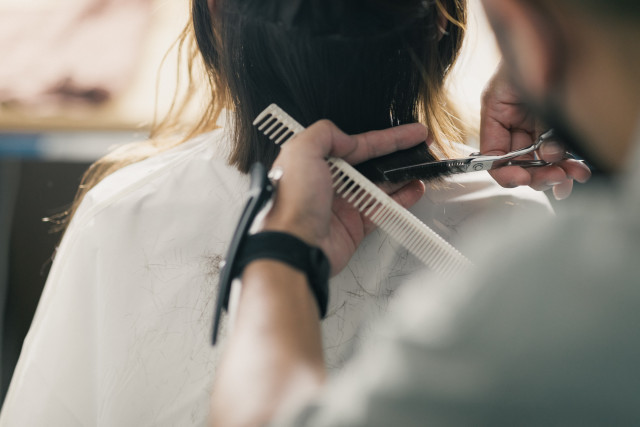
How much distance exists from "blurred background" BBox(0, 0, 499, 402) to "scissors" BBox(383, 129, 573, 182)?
387 millimetres

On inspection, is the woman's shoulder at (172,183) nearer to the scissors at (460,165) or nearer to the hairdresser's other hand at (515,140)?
the scissors at (460,165)

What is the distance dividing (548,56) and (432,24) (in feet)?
1.22

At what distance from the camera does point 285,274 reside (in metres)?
0.58

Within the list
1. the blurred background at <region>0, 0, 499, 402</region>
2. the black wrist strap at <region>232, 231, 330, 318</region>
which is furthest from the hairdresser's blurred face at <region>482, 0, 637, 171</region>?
the blurred background at <region>0, 0, 499, 402</region>

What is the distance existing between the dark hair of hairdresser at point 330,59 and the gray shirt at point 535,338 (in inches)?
16.5

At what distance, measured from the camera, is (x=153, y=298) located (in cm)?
81

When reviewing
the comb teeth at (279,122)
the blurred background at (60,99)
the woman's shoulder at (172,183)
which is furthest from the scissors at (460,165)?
the blurred background at (60,99)

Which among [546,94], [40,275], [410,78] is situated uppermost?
[546,94]

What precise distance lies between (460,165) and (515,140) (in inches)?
7.1

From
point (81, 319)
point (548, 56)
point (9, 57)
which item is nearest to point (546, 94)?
point (548, 56)

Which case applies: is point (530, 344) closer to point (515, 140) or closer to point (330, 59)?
point (330, 59)

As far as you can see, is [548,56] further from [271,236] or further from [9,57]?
[9,57]

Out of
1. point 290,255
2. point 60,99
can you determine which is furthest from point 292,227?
point 60,99

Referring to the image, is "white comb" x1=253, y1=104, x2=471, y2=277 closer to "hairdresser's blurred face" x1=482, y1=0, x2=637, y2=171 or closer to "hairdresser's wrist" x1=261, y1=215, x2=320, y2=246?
"hairdresser's wrist" x1=261, y1=215, x2=320, y2=246
